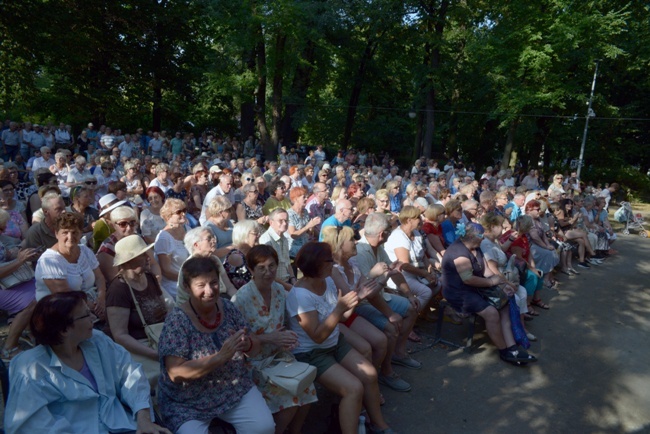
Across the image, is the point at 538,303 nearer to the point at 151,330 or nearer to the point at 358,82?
the point at 151,330

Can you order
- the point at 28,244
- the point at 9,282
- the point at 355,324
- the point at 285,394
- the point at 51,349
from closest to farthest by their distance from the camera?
the point at 51,349 < the point at 285,394 < the point at 9,282 < the point at 355,324 < the point at 28,244

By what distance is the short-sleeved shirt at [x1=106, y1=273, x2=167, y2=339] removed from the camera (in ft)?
10.5

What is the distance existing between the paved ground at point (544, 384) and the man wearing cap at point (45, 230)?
3.02 metres

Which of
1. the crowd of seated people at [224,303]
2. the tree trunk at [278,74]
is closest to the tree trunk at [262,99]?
the tree trunk at [278,74]

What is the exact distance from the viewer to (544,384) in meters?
4.61

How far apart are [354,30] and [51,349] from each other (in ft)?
75.6

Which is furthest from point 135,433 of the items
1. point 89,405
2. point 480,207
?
point 480,207

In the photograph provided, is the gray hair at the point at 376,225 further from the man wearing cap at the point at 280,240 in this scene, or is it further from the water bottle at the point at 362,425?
the water bottle at the point at 362,425

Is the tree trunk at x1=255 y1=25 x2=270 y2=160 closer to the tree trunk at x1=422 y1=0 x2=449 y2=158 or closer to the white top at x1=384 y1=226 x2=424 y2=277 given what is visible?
the tree trunk at x1=422 y1=0 x2=449 y2=158

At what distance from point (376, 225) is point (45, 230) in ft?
10.6

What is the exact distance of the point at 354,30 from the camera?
22891mm

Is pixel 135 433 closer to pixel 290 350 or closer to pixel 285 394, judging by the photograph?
pixel 285 394

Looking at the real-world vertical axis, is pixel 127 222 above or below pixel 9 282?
above

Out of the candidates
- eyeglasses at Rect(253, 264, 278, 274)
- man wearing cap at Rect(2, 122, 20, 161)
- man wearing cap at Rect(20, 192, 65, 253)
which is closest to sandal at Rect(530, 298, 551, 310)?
eyeglasses at Rect(253, 264, 278, 274)
